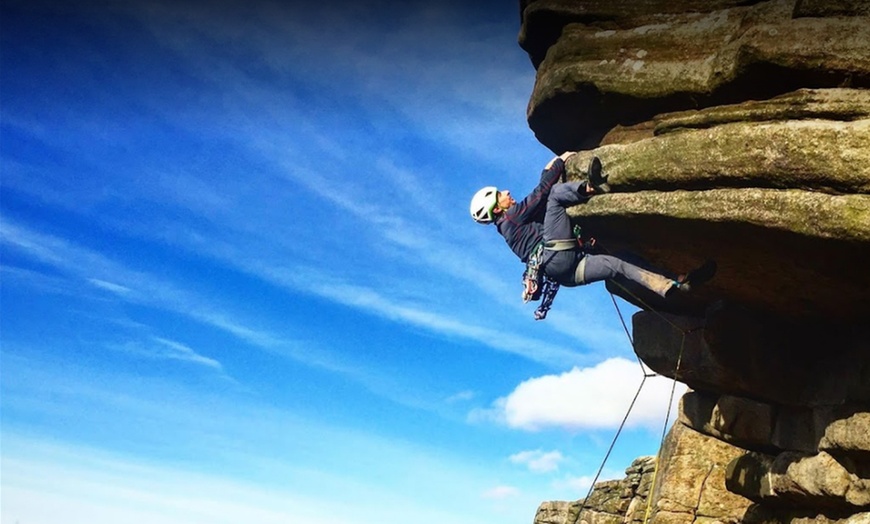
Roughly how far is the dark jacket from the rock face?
47cm

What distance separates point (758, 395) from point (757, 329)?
1.75 metres

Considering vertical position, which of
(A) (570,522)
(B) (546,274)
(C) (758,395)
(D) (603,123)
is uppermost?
(D) (603,123)

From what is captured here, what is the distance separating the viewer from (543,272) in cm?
1498

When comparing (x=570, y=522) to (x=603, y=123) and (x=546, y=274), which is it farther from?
(x=603, y=123)

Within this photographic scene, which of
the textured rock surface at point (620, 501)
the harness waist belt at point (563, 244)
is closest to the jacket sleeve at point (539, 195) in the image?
the harness waist belt at point (563, 244)

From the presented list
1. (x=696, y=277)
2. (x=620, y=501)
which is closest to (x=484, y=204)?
(x=696, y=277)

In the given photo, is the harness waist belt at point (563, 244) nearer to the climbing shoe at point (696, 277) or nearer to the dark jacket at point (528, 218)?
the dark jacket at point (528, 218)

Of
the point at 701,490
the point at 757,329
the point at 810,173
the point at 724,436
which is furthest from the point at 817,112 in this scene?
the point at 701,490

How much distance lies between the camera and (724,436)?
16734 millimetres

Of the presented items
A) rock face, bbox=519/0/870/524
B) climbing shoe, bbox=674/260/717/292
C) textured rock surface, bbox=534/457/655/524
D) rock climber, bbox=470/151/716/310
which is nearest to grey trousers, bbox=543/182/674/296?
rock climber, bbox=470/151/716/310

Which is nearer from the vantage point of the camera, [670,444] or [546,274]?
[546,274]

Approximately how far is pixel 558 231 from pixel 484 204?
162 cm

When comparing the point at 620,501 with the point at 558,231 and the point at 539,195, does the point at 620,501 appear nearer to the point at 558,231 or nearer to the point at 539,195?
the point at 558,231

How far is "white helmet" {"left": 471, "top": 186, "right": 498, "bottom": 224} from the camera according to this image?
49.6 feet
